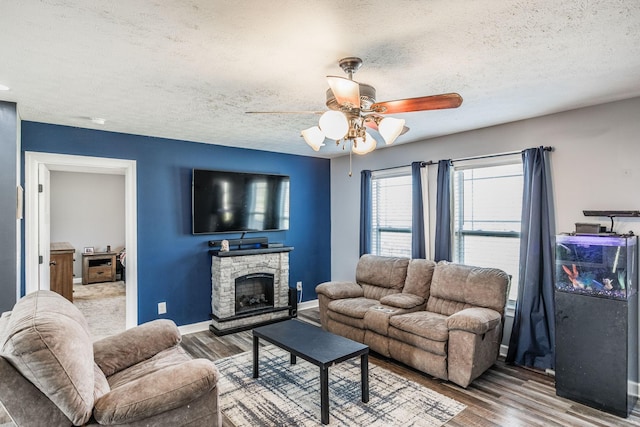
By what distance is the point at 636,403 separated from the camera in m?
2.81

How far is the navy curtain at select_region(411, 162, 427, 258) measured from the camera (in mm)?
4504

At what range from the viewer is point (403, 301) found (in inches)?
151

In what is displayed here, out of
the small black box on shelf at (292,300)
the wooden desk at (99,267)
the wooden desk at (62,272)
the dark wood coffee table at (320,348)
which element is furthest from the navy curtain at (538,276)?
the wooden desk at (99,267)

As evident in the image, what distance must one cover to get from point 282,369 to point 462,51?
3.03 meters

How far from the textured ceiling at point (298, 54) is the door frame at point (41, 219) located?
507 mm

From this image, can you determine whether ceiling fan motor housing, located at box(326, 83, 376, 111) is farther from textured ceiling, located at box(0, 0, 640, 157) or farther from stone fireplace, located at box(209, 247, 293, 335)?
stone fireplace, located at box(209, 247, 293, 335)

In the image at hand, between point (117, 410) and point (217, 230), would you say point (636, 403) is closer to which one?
point (117, 410)

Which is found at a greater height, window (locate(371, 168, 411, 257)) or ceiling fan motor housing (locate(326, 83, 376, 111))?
ceiling fan motor housing (locate(326, 83, 376, 111))

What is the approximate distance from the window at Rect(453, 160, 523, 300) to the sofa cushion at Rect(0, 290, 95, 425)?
3.78 meters

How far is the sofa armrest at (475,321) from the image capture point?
2977 millimetres

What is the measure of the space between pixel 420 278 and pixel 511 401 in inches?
58.9

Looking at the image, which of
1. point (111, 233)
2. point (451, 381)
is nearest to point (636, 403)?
point (451, 381)

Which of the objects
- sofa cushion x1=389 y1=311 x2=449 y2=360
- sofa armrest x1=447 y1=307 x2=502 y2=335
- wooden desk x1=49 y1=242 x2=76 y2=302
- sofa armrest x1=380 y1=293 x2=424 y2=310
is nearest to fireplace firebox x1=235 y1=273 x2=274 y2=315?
sofa armrest x1=380 y1=293 x2=424 y2=310

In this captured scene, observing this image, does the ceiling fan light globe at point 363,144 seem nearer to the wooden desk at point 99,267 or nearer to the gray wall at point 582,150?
the gray wall at point 582,150
